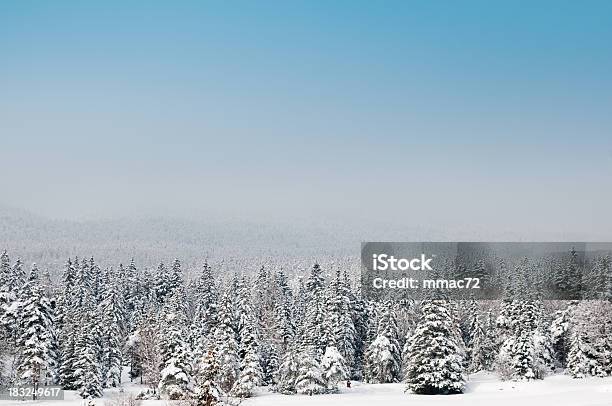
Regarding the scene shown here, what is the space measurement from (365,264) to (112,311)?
3690 cm

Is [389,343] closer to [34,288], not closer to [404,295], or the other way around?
[404,295]

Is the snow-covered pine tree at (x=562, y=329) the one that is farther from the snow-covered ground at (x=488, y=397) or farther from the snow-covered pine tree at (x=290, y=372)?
the snow-covered pine tree at (x=290, y=372)

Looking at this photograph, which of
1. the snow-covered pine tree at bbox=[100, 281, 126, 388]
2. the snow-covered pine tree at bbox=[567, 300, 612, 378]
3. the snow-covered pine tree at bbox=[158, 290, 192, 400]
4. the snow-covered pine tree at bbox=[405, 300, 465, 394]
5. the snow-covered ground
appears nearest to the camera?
the snow-covered ground

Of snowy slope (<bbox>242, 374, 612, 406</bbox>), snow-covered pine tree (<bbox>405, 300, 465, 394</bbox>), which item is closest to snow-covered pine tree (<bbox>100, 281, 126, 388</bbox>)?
snowy slope (<bbox>242, 374, 612, 406</bbox>)

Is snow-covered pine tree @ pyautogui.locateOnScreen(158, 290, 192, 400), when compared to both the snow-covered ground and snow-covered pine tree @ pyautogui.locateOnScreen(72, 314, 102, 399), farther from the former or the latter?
snow-covered pine tree @ pyautogui.locateOnScreen(72, 314, 102, 399)

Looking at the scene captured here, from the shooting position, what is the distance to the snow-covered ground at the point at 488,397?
49812 mm

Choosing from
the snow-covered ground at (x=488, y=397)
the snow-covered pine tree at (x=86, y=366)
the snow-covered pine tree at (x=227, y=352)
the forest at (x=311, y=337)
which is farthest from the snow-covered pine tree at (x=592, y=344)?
the snow-covered pine tree at (x=86, y=366)

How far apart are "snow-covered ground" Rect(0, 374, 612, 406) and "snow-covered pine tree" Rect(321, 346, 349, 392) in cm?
164

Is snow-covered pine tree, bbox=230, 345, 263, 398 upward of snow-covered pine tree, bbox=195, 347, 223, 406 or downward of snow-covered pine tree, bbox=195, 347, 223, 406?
downward

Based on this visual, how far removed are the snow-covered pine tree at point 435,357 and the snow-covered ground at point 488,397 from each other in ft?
5.54

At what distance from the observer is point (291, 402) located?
174 feet

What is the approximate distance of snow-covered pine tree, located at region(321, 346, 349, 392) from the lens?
213 ft

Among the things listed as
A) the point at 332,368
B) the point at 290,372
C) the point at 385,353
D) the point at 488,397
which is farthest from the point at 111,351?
the point at 488,397

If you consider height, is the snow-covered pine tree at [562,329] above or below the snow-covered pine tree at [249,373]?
above
